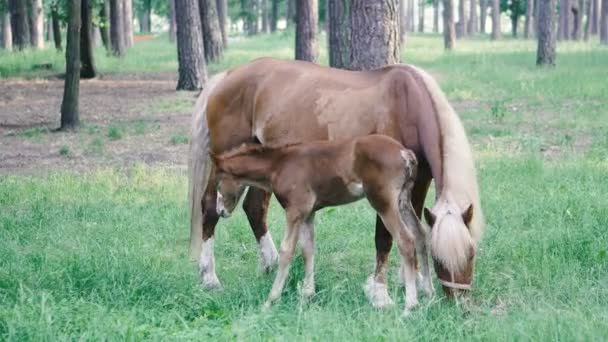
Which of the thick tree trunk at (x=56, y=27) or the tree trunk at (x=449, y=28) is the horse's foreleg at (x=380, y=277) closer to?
the thick tree trunk at (x=56, y=27)

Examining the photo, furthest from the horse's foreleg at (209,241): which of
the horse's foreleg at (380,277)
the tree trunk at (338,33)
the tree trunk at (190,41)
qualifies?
the tree trunk at (190,41)

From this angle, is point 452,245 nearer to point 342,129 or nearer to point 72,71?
point 342,129

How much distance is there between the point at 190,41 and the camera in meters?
21.0

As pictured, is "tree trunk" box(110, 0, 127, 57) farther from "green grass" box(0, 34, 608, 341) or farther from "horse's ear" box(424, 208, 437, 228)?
"horse's ear" box(424, 208, 437, 228)

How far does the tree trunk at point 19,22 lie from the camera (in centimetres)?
3000

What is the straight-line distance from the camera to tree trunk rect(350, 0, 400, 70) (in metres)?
10.1

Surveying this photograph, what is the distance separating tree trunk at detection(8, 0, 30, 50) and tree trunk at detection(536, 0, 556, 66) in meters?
16.4

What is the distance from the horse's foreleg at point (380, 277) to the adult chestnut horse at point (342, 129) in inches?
0.4

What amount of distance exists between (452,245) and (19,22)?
2823 centimetres

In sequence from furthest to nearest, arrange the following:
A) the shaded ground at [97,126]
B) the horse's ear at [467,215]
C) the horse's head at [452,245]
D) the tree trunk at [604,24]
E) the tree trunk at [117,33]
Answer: the tree trunk at [604,24] → the tree trunk at [117,33] → the shaded ground at [97,126] → the horse's ear at [467,215] → the horse's head at [452,245]

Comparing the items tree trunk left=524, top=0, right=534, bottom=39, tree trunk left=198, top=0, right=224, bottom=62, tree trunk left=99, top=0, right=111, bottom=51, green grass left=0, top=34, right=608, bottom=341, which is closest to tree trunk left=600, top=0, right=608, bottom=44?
tree trunk left=524, top=0, right=534, bottom=39

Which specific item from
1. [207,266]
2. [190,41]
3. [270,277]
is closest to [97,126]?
[190,41]

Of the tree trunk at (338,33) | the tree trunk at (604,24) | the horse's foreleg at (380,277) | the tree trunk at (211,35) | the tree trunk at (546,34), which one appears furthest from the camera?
the tree trunk at (604,24)

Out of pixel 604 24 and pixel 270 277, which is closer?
pixel 270 277
